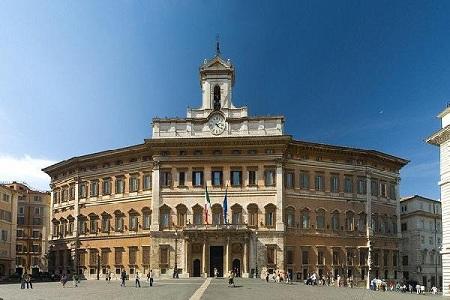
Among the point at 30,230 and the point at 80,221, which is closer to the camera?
the point at 80,221

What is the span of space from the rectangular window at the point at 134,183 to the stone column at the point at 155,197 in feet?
9.03

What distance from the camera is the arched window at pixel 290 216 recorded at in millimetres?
62281

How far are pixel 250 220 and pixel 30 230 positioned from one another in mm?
41530

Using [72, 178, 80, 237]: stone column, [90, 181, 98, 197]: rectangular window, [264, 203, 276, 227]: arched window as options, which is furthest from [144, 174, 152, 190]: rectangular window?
[264, 203, 276, 227]: arched window

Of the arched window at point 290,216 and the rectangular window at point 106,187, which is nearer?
the arched window at point 290,216

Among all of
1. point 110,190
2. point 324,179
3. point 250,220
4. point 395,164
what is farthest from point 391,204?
point 110,190

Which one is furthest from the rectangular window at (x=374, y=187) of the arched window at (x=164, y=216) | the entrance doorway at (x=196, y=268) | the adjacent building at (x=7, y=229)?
the adjacent building at (x=7, y=229)

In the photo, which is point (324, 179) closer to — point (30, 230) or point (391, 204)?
point (391, 204)

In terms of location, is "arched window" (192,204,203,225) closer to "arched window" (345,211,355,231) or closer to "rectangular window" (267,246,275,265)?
"rectangular window" (267,246,275,265)

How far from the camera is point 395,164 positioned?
70875 millimetres

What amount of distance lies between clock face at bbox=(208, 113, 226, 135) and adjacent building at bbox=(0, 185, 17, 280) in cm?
2595

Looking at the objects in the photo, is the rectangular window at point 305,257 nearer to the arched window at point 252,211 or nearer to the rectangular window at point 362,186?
the arched window at point 252,211

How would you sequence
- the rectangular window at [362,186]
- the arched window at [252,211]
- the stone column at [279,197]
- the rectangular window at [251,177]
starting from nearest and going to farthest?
the stone column at [279,197]
the arched window at [252,211]
the rectangular window at [251,177]
the rectangular window at [362,186]

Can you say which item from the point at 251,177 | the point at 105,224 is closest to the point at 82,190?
the point at 105,224
